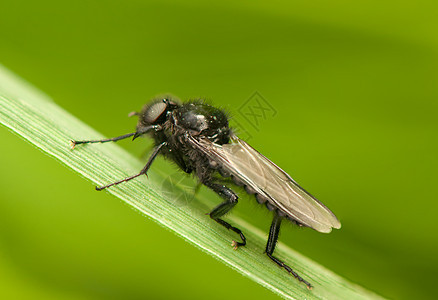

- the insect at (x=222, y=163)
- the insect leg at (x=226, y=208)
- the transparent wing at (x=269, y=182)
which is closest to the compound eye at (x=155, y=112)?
the insect at (x=222, y=163)

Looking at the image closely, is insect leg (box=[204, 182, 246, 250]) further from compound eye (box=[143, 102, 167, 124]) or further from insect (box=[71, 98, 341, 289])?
compound eye (box=[143, 102, 167, 124])

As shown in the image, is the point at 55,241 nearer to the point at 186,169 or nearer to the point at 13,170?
the point at 13,170

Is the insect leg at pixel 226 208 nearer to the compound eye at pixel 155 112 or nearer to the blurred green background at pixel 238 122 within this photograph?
the blurred green background at pixel 238 122

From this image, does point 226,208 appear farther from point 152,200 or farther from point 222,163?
point 152,200

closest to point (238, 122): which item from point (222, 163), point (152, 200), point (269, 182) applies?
point (222, 163)

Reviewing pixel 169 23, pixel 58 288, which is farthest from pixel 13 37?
pixel 58 288
